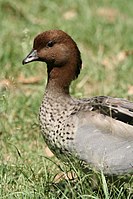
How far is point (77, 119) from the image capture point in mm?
4797

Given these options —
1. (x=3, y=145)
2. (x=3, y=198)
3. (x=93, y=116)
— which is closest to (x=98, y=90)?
(x=3, y=145)

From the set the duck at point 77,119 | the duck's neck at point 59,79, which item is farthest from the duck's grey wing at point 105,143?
the duck's neck at point 59,79

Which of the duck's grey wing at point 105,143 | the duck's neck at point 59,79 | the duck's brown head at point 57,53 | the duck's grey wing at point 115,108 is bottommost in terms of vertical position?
the duck's grey wing at point 105,143

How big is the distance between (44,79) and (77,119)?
2266mm

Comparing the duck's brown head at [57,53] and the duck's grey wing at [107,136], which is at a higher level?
the duck's brown head at [57,53]

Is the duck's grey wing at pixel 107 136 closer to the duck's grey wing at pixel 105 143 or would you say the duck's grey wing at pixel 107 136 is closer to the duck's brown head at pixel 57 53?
the duck's grey wing at pixel 105 143

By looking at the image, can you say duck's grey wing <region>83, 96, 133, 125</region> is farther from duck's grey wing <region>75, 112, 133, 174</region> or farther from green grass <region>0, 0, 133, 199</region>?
green grass <region>0, 0, 133, 199</region>

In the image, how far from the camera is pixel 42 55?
16.8ft

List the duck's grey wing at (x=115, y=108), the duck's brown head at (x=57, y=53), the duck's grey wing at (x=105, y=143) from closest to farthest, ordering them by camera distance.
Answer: the duck's grey wing at (x=105, y=143), the duck's grey wing at (x=115, y=108), the duck's brown head at (x=57, y=53)

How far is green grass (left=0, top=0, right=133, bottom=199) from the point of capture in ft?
15.2

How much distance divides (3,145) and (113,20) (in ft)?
10.6

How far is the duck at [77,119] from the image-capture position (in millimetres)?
4625

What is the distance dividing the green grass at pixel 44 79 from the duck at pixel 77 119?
105mm

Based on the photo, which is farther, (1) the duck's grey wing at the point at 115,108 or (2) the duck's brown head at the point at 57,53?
(2) the duck's brown head at the point at 57,53
